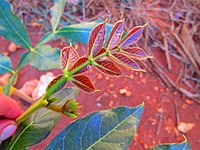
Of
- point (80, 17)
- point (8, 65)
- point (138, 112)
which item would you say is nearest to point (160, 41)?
point (80, 17)

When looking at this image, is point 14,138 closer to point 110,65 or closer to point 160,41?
point 110,65

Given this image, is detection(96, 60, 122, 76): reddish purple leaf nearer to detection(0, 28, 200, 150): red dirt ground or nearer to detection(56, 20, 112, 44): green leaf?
detection(56, 20, 112, 44): green leaf

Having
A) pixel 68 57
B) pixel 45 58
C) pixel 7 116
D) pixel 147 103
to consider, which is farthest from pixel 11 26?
pixel 147 103

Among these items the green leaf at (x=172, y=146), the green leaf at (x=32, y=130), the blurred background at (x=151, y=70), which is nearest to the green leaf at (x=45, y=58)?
the green leaf at (x=32, y=130)

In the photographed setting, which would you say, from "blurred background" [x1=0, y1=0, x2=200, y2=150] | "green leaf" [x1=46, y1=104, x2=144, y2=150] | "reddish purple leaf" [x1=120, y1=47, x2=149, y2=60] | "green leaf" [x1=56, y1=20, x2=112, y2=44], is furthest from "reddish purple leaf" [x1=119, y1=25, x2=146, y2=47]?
"blurred background" [x1=0, y1=0, x2=200, y2=150]

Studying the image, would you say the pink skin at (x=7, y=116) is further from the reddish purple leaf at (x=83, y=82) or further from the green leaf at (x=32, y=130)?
the reddish purple leaf at (x=83, y=82)
